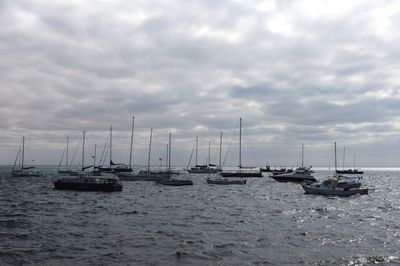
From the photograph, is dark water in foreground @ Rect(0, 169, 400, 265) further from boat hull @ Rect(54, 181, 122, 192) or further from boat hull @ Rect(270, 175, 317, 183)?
boat hull @ Rect(270, 175, 317, 183)

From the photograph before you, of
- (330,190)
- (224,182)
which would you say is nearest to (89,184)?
(224,182)

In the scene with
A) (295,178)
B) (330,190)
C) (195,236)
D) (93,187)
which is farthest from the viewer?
(295,178)

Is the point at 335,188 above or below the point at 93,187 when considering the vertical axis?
above

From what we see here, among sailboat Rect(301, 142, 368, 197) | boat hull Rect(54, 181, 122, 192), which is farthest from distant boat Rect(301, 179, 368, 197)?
boat hull Rect(54, 181, 122, 192)

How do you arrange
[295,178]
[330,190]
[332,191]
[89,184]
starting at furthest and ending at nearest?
[295,178]
[89,184]
[332,191]
[330,190]

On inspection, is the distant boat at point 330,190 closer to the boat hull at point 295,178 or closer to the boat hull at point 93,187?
the boat hull at point 93,187

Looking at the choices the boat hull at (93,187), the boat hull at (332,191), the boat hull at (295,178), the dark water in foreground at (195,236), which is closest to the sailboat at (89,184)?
the boat hull at (93,187)

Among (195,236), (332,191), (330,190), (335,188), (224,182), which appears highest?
(335,188)

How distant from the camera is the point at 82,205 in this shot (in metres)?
58.7

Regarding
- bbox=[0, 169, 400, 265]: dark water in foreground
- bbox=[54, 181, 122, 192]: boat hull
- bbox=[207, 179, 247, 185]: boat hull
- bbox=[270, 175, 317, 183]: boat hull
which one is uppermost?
bbox=[270, 175, 317, 183]: boat hull

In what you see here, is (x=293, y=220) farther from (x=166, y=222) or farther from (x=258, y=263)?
(x=258, y=263)

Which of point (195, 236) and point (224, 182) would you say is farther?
point (224, 182)

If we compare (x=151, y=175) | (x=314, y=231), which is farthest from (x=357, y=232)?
(x=151, y=175)

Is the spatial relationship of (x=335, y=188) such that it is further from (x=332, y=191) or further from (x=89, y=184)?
(x=89, y=184)
